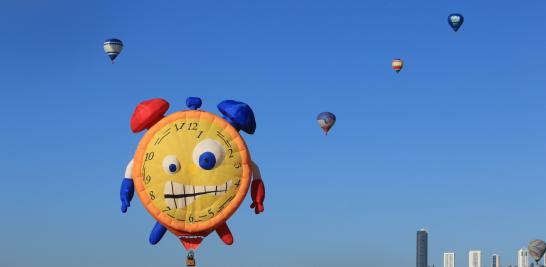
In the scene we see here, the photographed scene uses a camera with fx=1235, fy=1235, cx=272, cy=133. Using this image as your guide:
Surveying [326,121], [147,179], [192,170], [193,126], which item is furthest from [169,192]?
[326,121]

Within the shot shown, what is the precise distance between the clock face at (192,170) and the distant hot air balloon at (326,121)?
144 ft

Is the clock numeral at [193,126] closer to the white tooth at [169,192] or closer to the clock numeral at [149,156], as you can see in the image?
the clock numeral at [149,156]

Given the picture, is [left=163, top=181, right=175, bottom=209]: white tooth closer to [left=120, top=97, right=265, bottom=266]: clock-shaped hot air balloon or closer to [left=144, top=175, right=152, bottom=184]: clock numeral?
[left=120, top=97, right=265, bottom=266]: clock-shaped hot air balloon

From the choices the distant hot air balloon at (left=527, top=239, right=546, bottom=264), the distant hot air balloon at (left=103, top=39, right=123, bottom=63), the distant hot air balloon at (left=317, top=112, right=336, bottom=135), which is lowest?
the distant hot air balloon at (left=103, top=39, right=123, bottom=63)

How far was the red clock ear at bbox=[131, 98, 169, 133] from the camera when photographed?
46.9 meters

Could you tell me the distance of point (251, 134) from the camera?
47.9 metres

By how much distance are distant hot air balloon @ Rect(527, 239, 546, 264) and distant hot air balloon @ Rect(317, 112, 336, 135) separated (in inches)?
1919

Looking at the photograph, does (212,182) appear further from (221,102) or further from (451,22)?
(451,22)

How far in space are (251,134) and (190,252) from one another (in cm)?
514

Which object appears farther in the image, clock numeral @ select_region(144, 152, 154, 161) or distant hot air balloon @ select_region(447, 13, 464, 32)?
distant hot air balloon @ select_region(447, 13, 464, 32)

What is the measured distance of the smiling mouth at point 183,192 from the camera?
45.8 metres

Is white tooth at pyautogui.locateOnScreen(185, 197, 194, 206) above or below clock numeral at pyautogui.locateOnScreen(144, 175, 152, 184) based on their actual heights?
below

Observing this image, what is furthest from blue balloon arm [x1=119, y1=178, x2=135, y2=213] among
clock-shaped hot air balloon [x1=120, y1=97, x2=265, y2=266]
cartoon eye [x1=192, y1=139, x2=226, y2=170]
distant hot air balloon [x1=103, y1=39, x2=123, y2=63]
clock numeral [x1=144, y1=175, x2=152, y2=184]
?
distant hot air balloon [x1=103, y1=39, x2=123, y2=63]

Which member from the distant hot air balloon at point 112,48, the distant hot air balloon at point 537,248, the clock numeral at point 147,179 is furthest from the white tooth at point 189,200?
the distant hot air balloon at point 537,248
